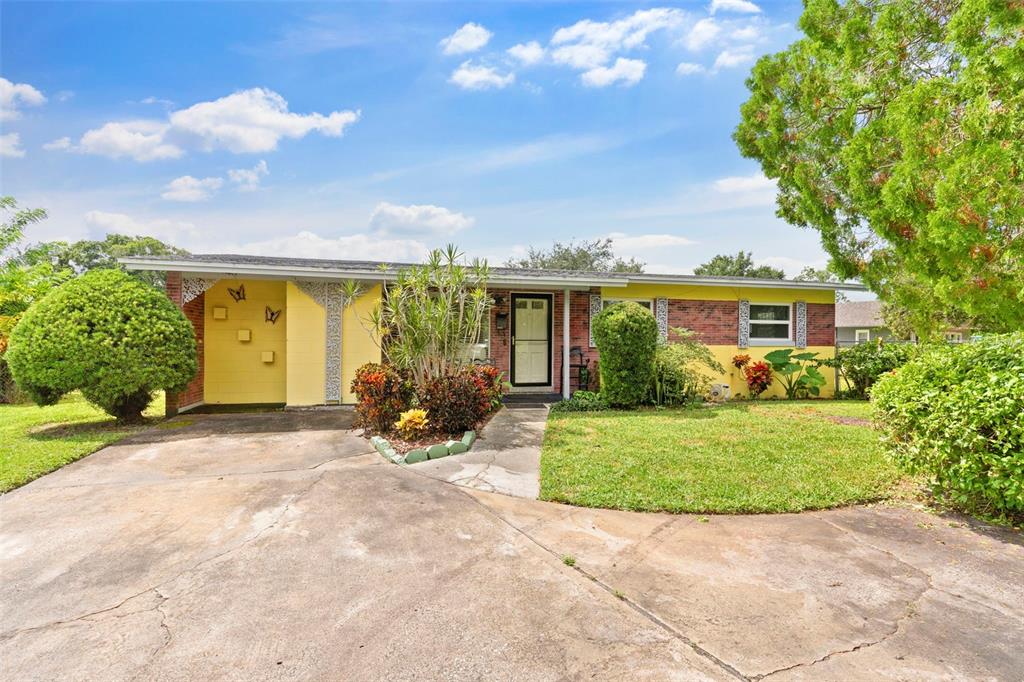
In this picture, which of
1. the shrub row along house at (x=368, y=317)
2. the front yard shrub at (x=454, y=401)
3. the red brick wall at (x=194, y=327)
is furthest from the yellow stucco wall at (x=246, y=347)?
the front yard shrub at (x=454, y=401)

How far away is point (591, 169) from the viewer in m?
13.8

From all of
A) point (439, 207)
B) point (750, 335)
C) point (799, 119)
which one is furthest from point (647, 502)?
point (439, 207)

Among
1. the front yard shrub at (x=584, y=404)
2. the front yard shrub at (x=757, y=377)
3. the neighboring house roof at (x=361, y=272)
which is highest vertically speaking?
the neighboring house roof at (x=361, y=272)

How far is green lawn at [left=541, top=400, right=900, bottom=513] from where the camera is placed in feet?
14.8

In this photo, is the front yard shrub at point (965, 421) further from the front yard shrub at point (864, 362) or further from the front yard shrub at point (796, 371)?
the front yard shrub at point (864, 362)

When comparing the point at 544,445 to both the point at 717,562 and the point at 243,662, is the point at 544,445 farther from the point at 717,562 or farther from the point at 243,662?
the point at 243,662

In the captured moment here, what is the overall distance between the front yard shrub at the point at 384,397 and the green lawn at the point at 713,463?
2230 millimetres

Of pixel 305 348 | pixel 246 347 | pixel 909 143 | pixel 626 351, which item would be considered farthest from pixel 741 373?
pixel 246 347

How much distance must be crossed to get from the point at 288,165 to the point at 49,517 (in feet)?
32.0

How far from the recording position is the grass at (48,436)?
548 centimetres

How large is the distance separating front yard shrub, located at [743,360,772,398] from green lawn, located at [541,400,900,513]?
9.83ft

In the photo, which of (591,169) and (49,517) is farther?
(591,169)

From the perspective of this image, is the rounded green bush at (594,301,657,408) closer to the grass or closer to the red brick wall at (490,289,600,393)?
the red brick wall at (490,289,600,393)

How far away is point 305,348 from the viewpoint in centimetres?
979
